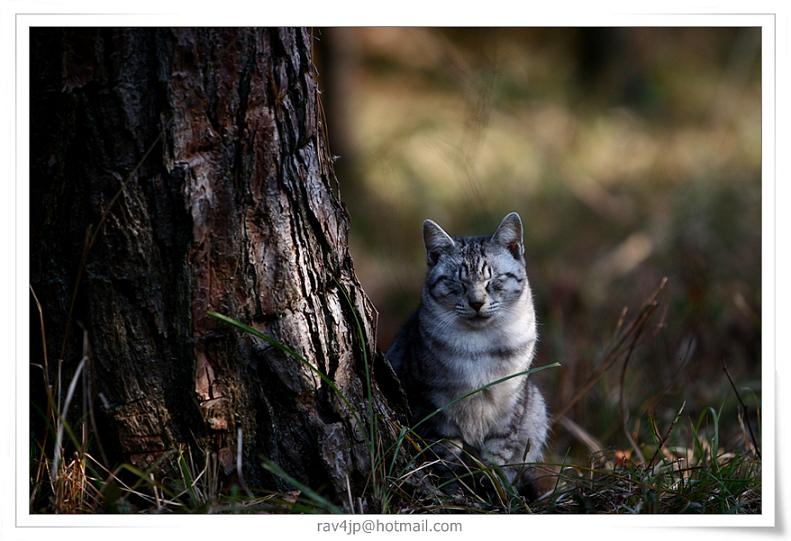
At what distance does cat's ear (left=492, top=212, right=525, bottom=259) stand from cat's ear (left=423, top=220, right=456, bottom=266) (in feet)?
0.63

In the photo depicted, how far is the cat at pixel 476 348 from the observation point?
307 cm

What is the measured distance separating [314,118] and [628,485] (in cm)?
166

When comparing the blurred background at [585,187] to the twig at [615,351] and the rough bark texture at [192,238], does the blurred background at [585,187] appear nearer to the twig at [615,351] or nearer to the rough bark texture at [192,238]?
the twig at [615,351]

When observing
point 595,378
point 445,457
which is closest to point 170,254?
point 445,457

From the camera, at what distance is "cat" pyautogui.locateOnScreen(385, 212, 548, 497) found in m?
3.07

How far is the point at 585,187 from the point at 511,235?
4.42 m

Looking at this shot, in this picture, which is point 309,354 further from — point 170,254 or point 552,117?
point 552,117

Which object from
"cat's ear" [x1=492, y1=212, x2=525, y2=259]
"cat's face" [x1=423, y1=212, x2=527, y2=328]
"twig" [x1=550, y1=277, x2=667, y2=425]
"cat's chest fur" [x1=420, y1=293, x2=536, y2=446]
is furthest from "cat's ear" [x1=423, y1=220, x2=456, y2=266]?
"twig" [x1=550, y1=277, x2=667, y2=425]
